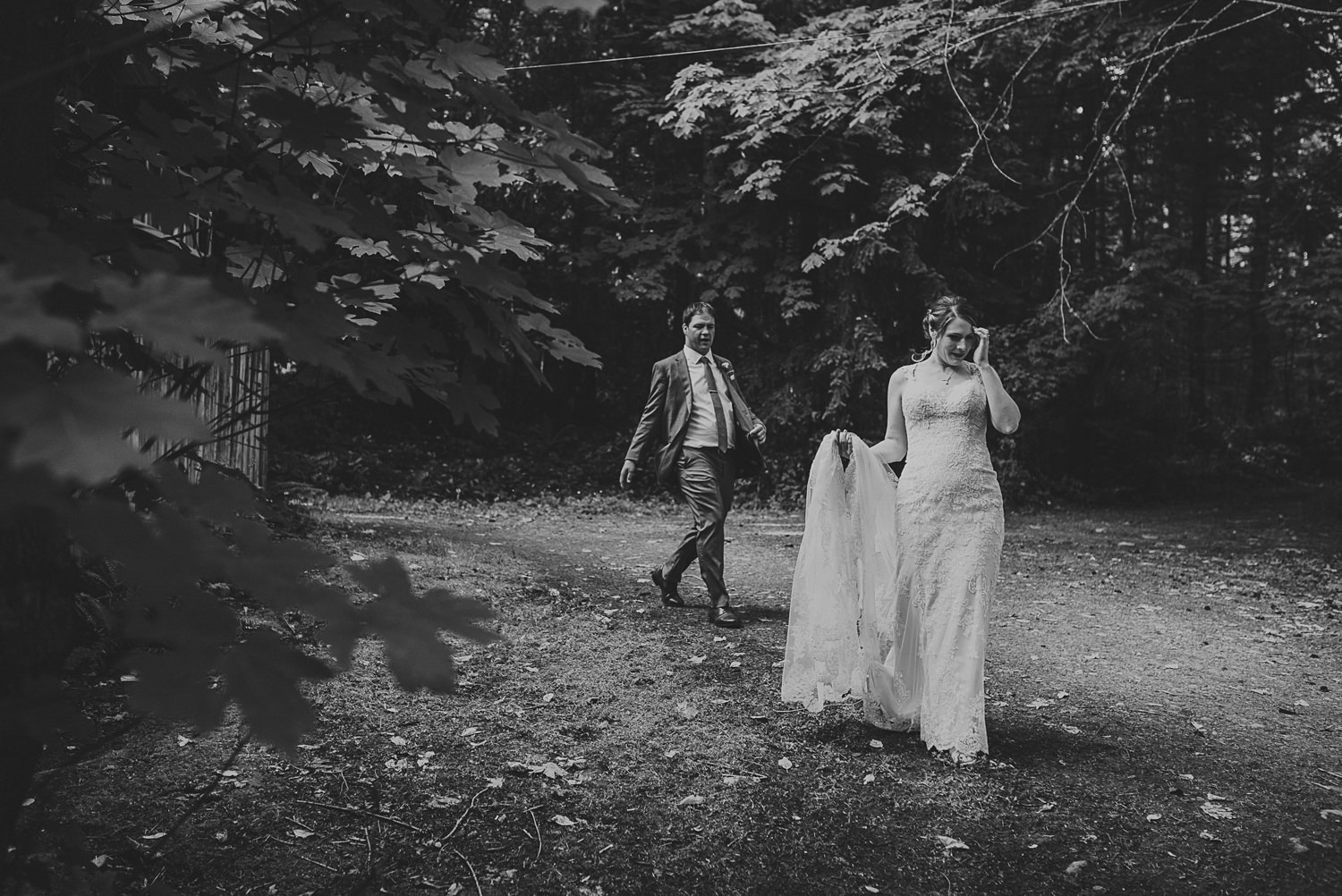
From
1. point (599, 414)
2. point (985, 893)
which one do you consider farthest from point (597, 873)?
point (599, 414)

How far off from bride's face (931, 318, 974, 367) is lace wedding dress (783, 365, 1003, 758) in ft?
0.42

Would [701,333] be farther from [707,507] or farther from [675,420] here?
[707,507]

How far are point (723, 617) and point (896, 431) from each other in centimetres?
241

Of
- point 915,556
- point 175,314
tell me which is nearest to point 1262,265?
point 915,556

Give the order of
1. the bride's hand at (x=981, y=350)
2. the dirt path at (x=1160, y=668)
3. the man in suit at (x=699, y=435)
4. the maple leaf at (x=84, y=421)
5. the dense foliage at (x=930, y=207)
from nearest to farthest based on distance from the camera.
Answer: the maple leaf at (x=84, y=421), the dirt path at (x=1160, y=668), the bride's hand at (x=981, y=350), the man in suit at (x=699, y=435), the dense foliage at (x=930, y=207)

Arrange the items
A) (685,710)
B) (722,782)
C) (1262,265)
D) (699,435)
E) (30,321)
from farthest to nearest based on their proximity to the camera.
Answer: (1262,265) < (699,435) < (685,710) < (722,782) < (30,321)

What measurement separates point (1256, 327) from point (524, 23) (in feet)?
60.3

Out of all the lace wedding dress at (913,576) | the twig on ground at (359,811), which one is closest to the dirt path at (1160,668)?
the lace wedding dress at (913,576)

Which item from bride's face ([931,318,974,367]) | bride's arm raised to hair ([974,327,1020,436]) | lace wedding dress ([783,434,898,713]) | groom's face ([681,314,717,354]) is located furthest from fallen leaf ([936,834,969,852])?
groom's face ([681,314,717,354])

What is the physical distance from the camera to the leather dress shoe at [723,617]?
22.2 feet

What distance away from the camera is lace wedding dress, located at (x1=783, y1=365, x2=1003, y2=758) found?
14.3ft

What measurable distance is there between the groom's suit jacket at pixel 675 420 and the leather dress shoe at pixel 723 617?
43.6 inches

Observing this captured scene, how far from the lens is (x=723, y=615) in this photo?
684 centimetres

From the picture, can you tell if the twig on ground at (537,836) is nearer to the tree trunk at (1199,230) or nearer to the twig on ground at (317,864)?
the twig on ground at (317,864)
